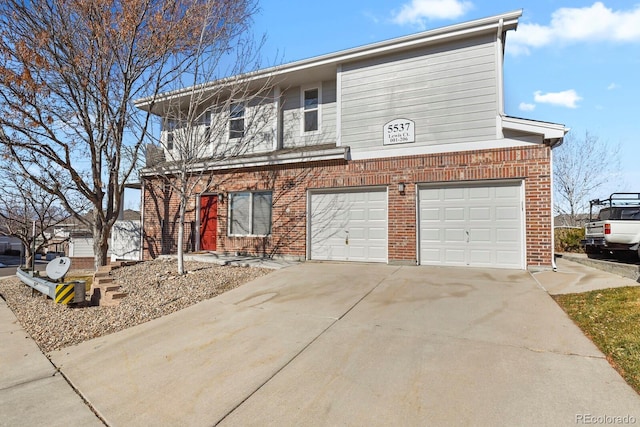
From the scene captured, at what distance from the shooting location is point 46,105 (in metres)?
9.27

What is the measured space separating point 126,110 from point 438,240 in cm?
942

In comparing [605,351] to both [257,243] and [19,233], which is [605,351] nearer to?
[257,243]

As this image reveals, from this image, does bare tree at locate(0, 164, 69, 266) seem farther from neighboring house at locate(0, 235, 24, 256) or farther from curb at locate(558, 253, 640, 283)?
neighboring house at locate(0, 235, 24, 256)

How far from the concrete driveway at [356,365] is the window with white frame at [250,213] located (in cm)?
516

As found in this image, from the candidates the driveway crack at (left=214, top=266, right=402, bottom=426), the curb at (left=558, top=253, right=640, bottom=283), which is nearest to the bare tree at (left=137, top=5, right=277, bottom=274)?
the driveway crack at (left=214, top=266, right=402, bottom=426)

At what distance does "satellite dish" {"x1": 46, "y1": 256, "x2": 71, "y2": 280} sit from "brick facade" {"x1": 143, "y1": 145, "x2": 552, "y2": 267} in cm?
406

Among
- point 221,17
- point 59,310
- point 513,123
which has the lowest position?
point 59,310

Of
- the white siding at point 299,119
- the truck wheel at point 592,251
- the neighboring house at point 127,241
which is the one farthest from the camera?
the neighboring house at point 127,241

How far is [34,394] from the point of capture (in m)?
3.40

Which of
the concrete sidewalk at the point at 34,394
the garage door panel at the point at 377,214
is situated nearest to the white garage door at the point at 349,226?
the garage door panel at the point at 377,214

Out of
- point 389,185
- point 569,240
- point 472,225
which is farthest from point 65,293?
point 569,240

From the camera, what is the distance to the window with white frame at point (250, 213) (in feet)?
36.4

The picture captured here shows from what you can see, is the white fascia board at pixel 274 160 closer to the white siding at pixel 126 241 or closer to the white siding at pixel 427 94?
the white siding at pixel 427 94

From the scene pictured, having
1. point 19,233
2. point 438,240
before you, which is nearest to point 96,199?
point 438,240
